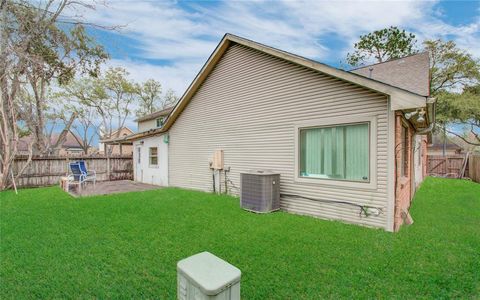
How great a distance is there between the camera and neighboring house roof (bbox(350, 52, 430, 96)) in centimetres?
621

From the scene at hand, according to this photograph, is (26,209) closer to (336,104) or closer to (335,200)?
(335,200)

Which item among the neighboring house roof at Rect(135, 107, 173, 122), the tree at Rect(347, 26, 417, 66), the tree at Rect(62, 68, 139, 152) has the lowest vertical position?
the neighboring house roof at Rect(135, 107, 173, 122)

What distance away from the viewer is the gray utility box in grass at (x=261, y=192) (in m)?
6.17

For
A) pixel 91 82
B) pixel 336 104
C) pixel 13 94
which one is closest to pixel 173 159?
pixel 13 94

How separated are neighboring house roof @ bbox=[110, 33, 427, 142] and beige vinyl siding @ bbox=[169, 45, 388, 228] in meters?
0.23

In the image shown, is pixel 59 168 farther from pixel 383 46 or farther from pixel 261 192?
pixel 383 46

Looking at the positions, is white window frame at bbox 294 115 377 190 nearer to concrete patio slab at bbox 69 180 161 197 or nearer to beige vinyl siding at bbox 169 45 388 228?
beige vinyl siding at bbox 169 45 388 228

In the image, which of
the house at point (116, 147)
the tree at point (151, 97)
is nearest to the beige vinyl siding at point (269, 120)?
the house at point (116, 147)

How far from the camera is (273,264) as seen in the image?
3338mm

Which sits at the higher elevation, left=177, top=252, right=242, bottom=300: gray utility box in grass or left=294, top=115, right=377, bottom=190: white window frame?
left=294, top=115, right=377, bottom=190: white window frame

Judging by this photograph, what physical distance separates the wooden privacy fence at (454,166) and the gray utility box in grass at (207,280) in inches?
654

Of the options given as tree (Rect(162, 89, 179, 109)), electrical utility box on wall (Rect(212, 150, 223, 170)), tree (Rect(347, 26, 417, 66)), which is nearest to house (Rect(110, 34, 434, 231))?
electrical utility box on wall (Rect(212, 150, 223, 170))

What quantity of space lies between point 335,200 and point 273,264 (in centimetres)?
280

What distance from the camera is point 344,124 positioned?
17.7ft
